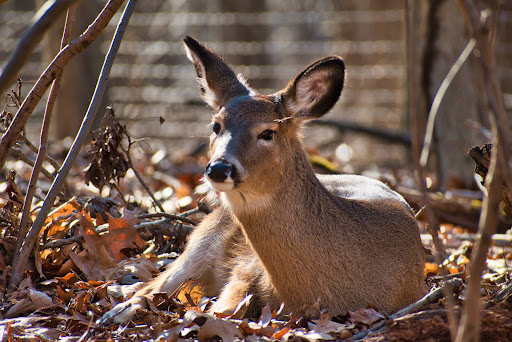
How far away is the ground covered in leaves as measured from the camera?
2.81 metres

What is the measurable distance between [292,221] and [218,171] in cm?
57

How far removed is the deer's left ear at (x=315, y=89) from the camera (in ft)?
11.6

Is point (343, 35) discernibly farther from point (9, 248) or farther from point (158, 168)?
point (9, 248)

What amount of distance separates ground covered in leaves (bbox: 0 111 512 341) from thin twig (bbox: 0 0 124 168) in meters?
0.57

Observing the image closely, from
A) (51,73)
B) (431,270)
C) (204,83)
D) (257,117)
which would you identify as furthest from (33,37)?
(431,270)

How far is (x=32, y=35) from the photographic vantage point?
2051 millimetres

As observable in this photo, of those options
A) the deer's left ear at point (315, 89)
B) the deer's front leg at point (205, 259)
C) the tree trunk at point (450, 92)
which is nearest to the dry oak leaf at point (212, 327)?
the deer's front leg at point (205, 259)

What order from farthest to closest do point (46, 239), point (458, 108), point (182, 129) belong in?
point (182, 129) → point (458, 108) → point (46, 239)

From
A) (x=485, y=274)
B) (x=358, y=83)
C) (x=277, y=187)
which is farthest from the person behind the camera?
(x=358, y=83)

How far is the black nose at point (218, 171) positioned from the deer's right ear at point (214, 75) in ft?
2.80

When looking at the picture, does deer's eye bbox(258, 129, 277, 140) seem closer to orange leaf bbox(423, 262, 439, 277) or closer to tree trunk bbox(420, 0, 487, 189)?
orange leaf bbox(423, 262, 439, 277)

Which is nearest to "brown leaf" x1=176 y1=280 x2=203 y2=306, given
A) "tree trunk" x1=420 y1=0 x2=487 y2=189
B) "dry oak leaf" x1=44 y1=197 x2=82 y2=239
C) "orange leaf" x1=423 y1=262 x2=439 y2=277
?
"dry oak leaf" x1=44 y1=197 x2=82 y2=239

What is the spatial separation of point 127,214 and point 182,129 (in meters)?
9.28

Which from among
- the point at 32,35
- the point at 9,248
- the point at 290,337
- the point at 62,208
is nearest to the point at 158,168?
the point at 62,208
